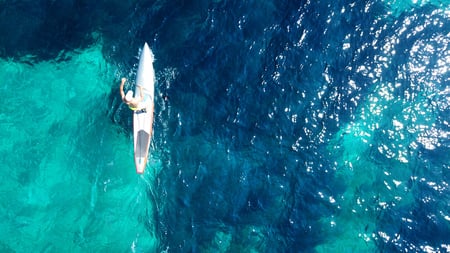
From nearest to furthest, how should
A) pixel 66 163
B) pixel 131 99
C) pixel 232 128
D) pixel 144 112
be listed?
pixel 131 99
pixel 232 128
pixel 144 112
pixel 66 163

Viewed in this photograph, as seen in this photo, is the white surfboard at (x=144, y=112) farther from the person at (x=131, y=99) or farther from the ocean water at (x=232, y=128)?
the ocean water at (x=232, y=128)

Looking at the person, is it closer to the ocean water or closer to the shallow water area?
the ocean water

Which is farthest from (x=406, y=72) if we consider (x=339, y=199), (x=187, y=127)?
(x=187, y=127)

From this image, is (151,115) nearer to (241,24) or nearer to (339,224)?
(241,24)

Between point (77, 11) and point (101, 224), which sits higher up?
point (77, 11)

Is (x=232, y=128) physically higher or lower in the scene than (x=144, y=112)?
lower

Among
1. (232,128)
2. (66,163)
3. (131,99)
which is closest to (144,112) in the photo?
(131,99)

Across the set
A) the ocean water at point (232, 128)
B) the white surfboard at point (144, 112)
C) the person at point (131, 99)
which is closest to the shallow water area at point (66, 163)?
the ocean water at point (232, 128)

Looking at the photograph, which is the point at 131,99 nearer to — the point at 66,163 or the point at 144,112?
the point at 144,112
